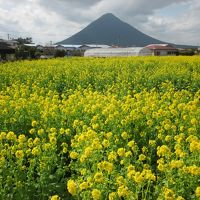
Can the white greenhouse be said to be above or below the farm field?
above

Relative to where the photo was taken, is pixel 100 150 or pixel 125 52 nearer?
pixel 100 150

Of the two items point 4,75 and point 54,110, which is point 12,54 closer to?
point 4,75

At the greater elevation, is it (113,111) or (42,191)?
(113,111)

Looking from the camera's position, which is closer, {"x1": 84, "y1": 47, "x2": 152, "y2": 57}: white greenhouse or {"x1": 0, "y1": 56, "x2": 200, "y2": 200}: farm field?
{"x1": 0, "y1": 56, "x2": 200, "y2": 200}: farm field

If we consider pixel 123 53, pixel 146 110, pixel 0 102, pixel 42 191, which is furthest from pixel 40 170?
pixel 123 53

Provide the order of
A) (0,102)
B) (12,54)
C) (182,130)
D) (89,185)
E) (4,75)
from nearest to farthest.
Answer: (89,185)
(182,130)
(0,102)
(4,75)
(12,54)

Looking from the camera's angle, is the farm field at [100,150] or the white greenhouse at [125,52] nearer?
the farm field at [100,150]

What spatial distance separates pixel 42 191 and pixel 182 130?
90.4 inches

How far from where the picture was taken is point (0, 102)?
7.19 meters

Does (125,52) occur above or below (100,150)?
above

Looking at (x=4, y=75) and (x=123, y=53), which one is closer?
(x=4, y=75)

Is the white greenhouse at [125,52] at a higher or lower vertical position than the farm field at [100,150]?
higher

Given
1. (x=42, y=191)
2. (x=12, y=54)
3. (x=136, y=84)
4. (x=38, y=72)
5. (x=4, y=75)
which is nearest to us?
(x=42, y=191)

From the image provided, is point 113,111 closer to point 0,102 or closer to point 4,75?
point 0,102
